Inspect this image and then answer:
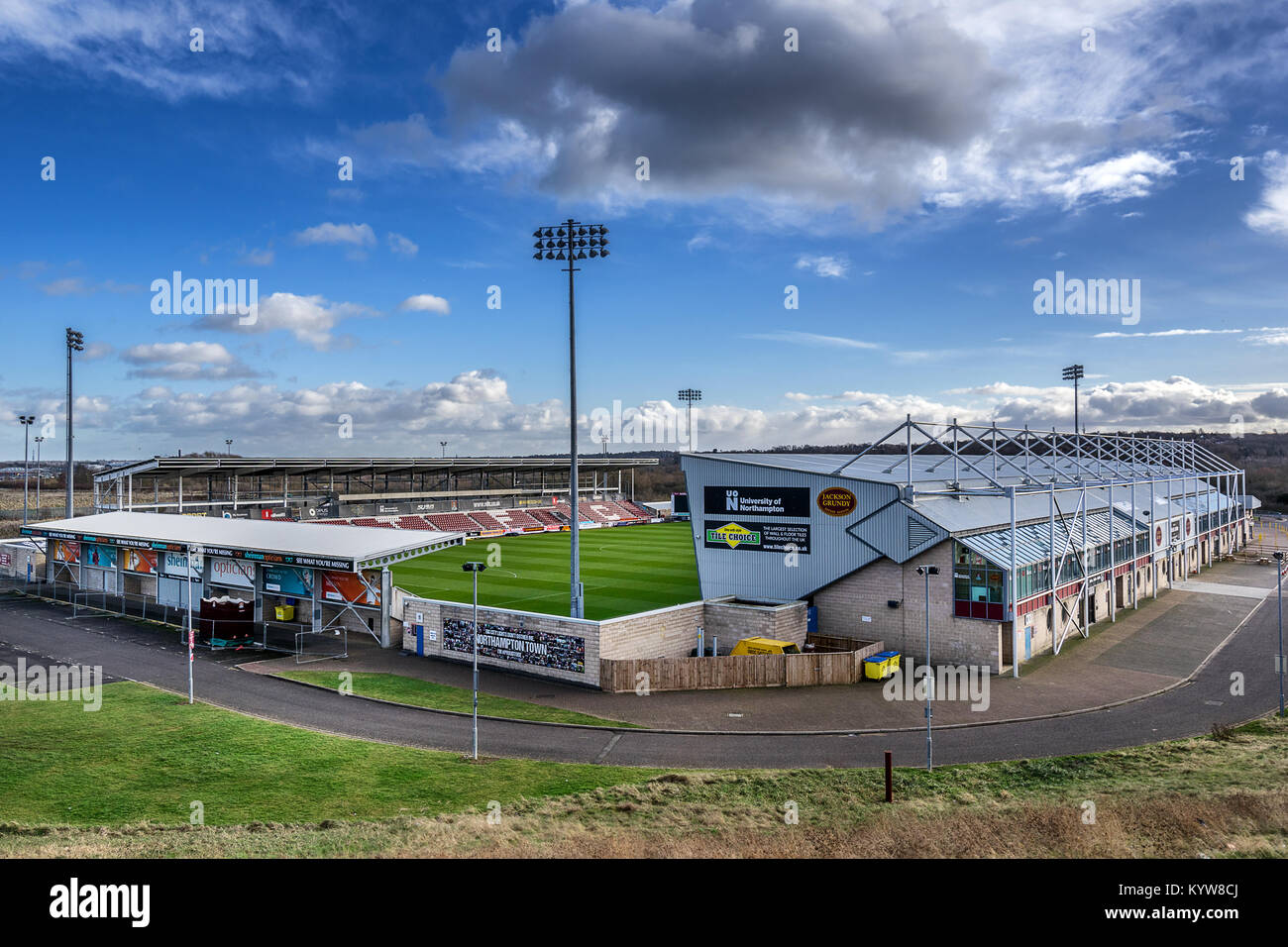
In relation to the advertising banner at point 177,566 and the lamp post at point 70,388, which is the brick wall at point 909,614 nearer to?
the advertising banner at point 177,566

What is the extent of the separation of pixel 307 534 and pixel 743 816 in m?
29.9

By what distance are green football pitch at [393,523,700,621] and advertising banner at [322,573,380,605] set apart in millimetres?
6612

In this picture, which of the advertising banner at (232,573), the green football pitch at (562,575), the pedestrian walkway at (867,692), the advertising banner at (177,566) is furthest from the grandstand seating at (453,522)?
the pedestrian walkway at (867,692)

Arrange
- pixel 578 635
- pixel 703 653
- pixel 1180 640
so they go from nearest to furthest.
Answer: pixel 578 635 < pixel 703 653 < pixel 1180 640

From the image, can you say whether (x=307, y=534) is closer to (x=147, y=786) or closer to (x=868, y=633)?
(x=147, y=786)

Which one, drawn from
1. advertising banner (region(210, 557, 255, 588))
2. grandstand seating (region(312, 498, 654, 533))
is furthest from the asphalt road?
grandstand seating (region(312, 498, 654, 533))

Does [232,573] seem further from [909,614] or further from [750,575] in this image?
[909,614]

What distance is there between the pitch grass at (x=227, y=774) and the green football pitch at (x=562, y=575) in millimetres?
17856

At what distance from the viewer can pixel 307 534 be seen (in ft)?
131

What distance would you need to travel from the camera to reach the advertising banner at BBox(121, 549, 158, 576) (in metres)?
44.9

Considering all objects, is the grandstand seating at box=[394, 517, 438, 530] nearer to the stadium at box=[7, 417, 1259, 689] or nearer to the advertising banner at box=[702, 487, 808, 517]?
the stadium at box=[7, 417, 1259, 689]

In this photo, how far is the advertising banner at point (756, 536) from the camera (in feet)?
115
